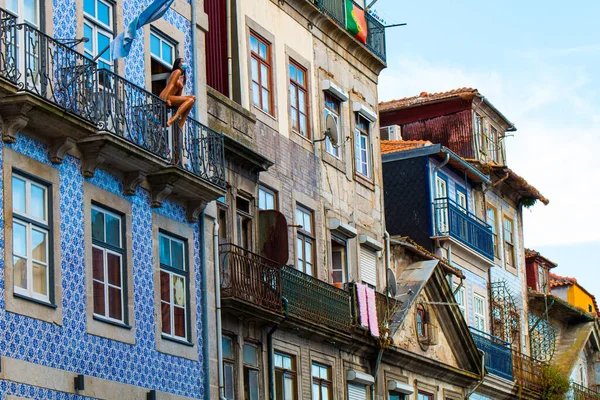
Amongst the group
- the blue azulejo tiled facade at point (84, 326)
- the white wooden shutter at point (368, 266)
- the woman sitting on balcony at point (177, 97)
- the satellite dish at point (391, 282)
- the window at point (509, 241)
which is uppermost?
the window at point (509, 241)

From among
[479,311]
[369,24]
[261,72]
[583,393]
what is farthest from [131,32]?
[583,393]

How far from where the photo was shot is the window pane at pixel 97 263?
66.9ft

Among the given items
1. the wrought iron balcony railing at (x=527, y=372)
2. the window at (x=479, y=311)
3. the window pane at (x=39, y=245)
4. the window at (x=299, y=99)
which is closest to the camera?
the window pane at (x=39, y=245)

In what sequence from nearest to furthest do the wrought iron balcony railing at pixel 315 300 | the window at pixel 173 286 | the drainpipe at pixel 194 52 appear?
the window at pixel 173 286 → the drainpipe at pixel 194 52 → the wrought iron balcony railing at pixel 315 300

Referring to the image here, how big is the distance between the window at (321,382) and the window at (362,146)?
16.2 feet

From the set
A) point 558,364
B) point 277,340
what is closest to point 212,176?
point 277,340

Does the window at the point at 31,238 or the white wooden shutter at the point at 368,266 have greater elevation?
the white wooden shutter at the point at 368,266

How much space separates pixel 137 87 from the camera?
70.5 feet

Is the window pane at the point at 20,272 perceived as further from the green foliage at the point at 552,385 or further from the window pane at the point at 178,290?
the green foliage at the point at 552,385

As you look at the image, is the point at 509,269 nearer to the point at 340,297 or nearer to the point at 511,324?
the point at 511,324

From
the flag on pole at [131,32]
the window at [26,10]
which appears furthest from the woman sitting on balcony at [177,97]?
the window at [26,10]

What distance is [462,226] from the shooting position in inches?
1469

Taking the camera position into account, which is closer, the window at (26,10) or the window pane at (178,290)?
the window at (26,10)

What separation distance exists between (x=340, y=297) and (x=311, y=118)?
144 inches
